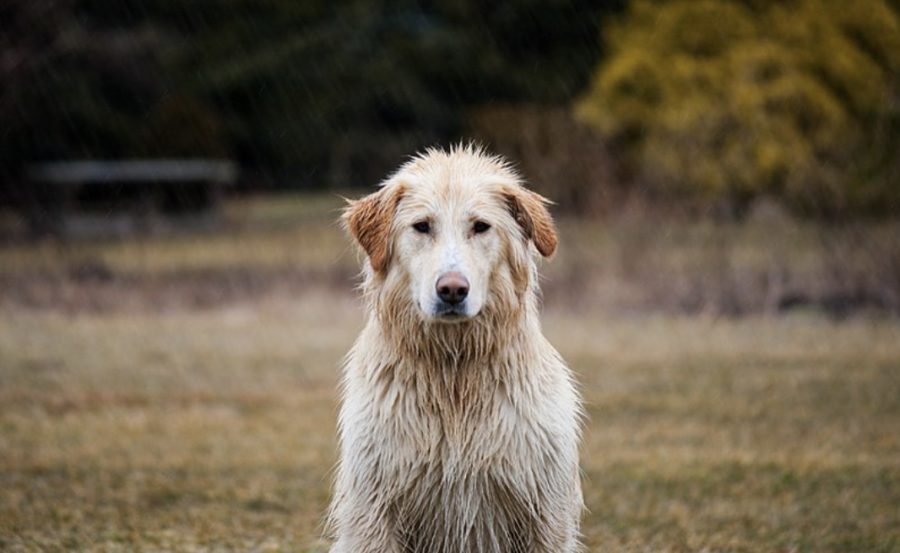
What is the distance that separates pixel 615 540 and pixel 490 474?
7.66 ft

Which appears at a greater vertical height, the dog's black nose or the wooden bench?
the wooden bench

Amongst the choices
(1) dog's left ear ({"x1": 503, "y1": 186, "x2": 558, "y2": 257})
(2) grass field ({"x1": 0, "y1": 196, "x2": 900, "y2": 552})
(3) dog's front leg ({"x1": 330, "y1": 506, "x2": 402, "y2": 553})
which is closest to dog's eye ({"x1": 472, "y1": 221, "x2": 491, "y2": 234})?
(1) dog's left ear ({"x1": 503, "y1": 186, "x2": 558, "y2": 257})

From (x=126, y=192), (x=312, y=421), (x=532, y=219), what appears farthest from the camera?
(x=126, y=192)

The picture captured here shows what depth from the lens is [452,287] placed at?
4.75 m

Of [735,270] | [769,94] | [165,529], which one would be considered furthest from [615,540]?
[769,94]

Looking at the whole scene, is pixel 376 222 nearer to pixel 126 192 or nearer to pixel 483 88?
pixel 126 192

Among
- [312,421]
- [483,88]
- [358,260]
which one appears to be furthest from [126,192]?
[358,260]

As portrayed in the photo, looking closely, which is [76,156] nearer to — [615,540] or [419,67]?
[419,67]

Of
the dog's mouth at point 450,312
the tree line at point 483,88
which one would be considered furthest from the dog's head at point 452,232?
the tree line at point 483,88

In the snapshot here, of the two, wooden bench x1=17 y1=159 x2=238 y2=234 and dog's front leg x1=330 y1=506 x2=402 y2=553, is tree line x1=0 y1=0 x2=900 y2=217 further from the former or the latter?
dog's front leg x1=330 y1=506 x2=402 y2=553

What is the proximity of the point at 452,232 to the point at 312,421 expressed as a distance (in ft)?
22.0

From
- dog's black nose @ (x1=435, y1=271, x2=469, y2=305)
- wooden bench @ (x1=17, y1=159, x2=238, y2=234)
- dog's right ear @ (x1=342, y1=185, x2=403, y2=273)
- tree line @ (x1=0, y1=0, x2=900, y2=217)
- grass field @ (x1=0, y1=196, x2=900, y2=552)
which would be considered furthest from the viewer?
wooden bench @ (x1=17, y1=159, x2=238, y2=234)

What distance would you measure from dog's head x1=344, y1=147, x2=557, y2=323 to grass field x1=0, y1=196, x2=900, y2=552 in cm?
225

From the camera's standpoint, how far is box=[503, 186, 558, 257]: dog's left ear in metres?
5.19
